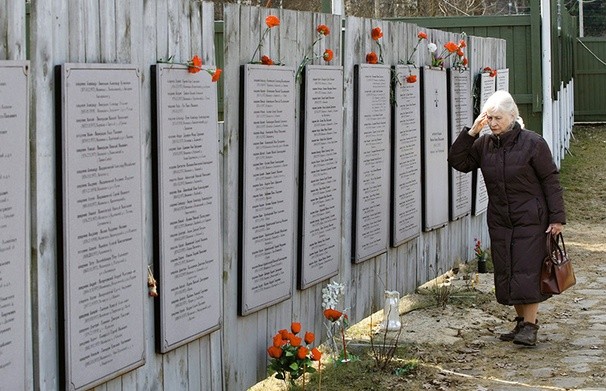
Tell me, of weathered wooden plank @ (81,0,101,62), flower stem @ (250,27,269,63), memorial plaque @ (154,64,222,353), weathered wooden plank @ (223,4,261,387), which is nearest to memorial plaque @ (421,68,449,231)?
flower stem @ (250,27,269,63)

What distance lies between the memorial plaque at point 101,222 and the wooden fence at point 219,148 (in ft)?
0.18

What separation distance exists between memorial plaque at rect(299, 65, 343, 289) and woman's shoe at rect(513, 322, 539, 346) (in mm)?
1414

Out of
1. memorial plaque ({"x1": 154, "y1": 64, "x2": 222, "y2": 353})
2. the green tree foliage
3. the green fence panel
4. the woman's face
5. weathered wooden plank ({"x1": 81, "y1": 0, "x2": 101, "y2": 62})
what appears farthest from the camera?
the green tree foliage

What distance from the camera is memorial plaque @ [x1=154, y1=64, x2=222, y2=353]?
17.2 ft

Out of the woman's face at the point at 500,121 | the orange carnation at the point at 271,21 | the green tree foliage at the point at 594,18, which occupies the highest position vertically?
the green tree foliage at the point at 594,18

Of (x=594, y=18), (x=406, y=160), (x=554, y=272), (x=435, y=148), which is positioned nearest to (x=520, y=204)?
(x=554, y=272)

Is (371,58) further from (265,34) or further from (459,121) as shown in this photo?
(459,121)

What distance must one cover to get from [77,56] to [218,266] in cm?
156

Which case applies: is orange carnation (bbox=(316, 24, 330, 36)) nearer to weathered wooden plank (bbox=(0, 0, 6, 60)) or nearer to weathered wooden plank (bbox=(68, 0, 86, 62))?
weathered wooden plank (bbox=(68, 0, 86, 62))

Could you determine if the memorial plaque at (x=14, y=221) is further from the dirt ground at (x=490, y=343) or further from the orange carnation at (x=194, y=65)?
the dirt ground at (x=490, y=343)

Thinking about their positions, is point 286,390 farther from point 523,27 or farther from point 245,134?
point 523,27

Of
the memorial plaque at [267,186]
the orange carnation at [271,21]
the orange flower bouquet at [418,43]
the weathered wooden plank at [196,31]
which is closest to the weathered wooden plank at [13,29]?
the weathered wooden plank at [196,31]

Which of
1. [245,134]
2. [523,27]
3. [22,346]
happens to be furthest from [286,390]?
[523,27]

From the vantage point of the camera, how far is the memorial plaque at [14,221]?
402cm
